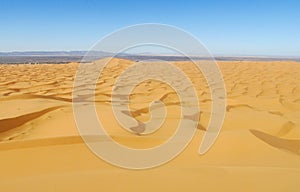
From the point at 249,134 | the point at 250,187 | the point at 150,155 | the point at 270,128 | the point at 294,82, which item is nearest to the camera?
the point at 250,187

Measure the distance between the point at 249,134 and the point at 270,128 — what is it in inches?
36.3

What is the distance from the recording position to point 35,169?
104 inches

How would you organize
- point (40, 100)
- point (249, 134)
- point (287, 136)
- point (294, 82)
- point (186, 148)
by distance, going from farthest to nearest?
point (294, 82) < point (40, 100) < point (287, 136) < point (249, 134) < point (186, 148)

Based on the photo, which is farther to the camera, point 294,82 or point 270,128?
point 294,82

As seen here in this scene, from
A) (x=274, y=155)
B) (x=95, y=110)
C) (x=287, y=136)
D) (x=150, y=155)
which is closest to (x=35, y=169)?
(x=150, y=155)

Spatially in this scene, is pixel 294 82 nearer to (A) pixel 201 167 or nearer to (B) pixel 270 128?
(B) pixel 270 128

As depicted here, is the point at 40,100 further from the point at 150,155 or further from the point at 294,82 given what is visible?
the point at 294,82

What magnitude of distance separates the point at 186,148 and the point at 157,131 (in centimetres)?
96

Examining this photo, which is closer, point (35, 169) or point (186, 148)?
point (35, 169)

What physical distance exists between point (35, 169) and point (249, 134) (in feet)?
Answer: 7.33

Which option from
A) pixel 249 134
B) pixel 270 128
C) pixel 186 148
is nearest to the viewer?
pixel 186 148

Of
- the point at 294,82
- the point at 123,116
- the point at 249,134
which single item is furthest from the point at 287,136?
the point at 294,82

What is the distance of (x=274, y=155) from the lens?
309 centimetres

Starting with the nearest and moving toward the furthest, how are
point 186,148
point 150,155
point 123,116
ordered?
point 150,155 → point 186,148 → point 123,116
